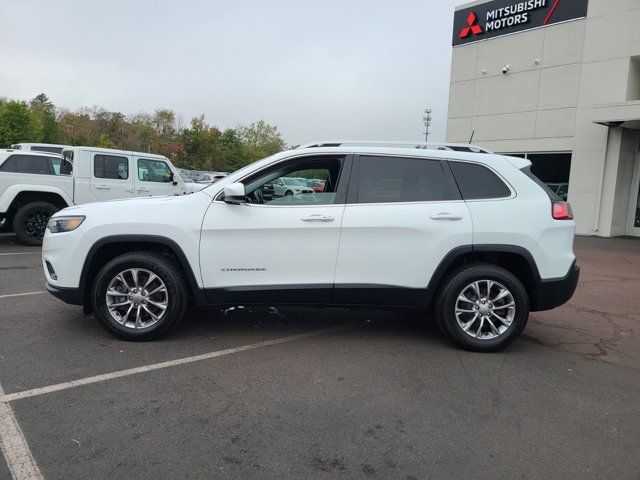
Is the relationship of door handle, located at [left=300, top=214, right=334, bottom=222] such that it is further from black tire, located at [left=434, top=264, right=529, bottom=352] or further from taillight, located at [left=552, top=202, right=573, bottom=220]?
taillight, located at [left=552, top=202, right=573, bottom=220]

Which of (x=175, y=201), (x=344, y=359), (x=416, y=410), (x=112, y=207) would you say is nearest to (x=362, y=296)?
(x=344, y=359)

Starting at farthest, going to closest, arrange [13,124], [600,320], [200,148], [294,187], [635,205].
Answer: [200,148] → [13,124] → [635,205] → [600,320] → [294,187]

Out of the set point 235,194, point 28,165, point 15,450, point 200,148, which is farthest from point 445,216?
point 200,148

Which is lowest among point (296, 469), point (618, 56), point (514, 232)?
point (296, 469)

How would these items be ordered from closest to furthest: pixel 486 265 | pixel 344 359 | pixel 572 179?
1. pixel 344 359
2. pixel 486 265
3. pixel 572 179

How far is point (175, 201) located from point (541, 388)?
349 cm

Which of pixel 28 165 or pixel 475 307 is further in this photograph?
pixel 28 165

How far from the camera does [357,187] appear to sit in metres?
4.75

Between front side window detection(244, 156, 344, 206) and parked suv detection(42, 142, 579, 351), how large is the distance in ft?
0.10

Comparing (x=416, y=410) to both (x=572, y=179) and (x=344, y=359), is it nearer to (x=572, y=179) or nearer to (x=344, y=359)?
(x=344, y=359)

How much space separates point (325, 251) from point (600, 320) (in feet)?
12.1

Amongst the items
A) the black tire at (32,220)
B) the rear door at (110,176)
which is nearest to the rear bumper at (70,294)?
the black tire at (32,220)

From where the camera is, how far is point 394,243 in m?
4.62

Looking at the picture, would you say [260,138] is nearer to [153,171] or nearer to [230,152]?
[230,152]
